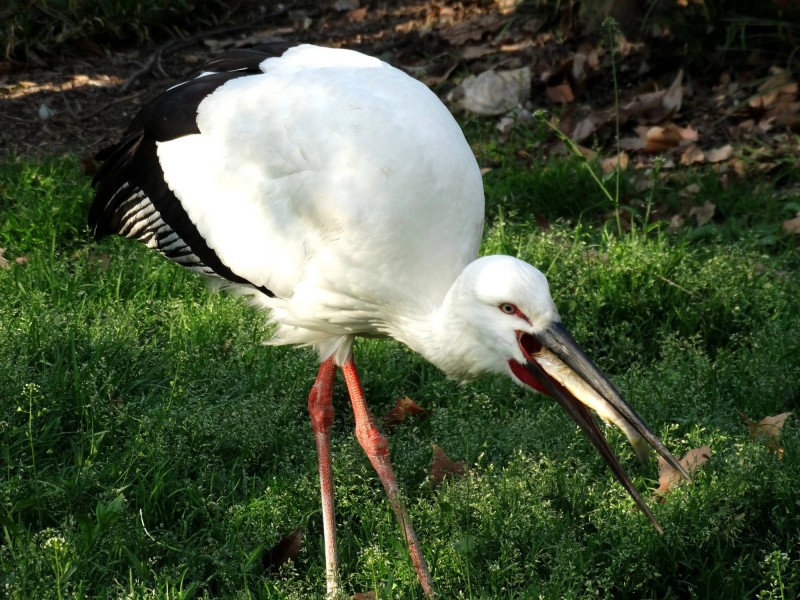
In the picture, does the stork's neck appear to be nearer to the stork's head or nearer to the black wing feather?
the stork's head

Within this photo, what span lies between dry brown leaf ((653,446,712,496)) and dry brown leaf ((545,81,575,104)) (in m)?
3.32

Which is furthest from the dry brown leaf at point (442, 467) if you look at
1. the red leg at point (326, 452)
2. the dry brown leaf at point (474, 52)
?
the dry brown leaf at point (474, 52)

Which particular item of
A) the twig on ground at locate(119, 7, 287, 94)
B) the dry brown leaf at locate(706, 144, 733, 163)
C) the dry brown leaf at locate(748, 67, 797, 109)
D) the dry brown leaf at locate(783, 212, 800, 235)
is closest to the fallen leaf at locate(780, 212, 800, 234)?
the dry brown leaf at locate(783, 212, 800, 235)

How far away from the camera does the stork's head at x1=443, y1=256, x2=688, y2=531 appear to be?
318cm

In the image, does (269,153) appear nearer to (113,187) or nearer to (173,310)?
(113,187)

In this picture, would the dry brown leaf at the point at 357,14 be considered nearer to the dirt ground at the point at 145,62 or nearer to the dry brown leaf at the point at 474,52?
the dirt ground at the point at 145,62

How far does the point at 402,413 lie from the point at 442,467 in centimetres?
49

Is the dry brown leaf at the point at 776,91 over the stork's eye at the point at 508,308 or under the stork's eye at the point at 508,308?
under

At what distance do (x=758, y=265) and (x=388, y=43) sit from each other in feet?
11.6

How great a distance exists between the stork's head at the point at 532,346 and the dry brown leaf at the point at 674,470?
17.3 inches

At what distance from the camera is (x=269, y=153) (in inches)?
149

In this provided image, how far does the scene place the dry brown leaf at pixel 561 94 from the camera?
6.72 metres

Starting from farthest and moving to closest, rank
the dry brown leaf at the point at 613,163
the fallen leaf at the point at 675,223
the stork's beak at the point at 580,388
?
the dry brown leaf at the point at 613,163 → the fallen leaf at the point at 675,223 → the stork's beak at the point at 580,388

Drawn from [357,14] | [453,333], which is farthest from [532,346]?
[357,14]
